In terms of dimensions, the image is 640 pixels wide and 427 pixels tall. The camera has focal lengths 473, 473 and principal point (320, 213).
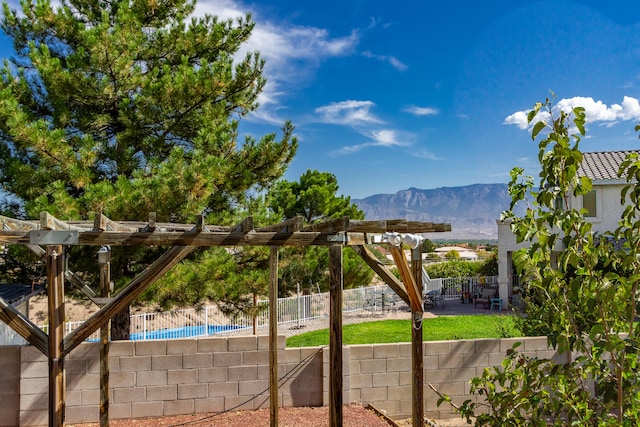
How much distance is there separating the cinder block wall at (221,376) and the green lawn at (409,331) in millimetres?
4715

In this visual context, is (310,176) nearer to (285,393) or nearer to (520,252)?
(285,393)

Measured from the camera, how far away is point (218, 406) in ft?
23.3

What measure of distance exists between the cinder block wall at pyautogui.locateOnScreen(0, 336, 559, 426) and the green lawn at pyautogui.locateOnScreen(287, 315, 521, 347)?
472 centimetres

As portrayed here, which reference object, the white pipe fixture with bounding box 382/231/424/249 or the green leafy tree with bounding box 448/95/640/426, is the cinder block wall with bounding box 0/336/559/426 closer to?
the white pipe fixture with bounding box 382/231/424/249

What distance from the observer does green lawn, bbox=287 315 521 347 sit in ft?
42.7

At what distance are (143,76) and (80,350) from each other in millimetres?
6791

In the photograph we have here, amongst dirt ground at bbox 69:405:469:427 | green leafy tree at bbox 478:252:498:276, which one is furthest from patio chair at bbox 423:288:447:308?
dirt ground at bbox 69:405:469:427

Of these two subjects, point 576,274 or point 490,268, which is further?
point 490,268

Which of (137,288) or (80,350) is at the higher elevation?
(137,288)

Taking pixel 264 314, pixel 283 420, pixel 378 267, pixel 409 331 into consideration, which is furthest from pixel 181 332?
pixel 378 267

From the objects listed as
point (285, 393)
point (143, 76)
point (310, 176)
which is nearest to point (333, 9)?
point (310, 176)

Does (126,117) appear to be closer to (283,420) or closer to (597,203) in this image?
(283,420)

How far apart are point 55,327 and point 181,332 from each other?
36.0ft

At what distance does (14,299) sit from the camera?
8.28 meters
